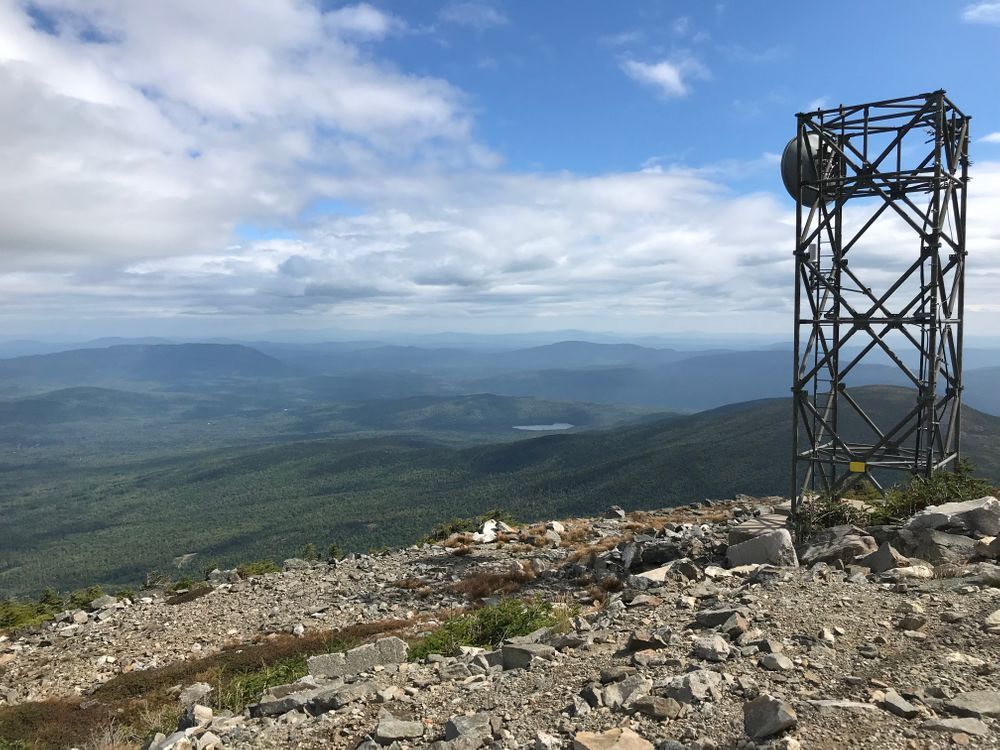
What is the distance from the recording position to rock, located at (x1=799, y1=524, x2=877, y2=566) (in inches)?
432

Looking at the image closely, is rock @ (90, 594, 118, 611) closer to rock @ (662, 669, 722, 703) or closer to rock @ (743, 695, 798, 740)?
rock @ (662, 669, 722, 703)

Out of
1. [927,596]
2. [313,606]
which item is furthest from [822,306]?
[313,606]

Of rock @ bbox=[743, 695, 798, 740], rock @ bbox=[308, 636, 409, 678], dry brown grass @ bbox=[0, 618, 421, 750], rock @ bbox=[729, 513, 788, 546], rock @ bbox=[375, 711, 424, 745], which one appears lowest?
dry brown grass @ bbox=[0, 618, 421, 750]

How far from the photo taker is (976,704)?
5395 millimetres

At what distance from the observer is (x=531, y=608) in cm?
1101

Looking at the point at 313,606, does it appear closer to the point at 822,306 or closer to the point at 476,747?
the point at 476,747

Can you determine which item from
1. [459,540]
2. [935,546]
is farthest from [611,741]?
[459,540]

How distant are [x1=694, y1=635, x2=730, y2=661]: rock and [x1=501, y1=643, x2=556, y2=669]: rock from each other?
6.15ft

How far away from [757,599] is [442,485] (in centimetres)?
17468

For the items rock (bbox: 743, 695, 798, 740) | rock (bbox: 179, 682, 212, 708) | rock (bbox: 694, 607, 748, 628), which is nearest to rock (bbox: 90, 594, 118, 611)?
rock (bbox: 179, 682, 212, 708)

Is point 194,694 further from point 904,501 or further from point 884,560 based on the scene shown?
point 904,501

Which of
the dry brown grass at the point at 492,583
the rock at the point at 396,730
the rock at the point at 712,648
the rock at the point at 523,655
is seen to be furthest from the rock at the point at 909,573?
the dry brown grass at the point at 492,583

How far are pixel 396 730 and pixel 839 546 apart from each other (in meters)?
8.77

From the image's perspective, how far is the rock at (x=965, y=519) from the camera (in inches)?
428
